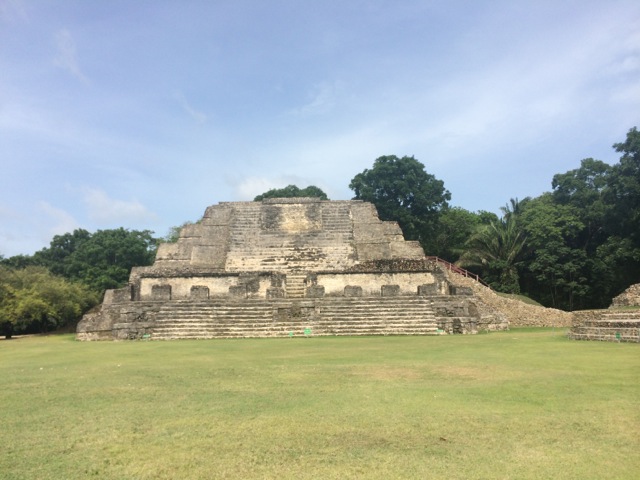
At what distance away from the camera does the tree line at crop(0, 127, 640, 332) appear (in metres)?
23.3

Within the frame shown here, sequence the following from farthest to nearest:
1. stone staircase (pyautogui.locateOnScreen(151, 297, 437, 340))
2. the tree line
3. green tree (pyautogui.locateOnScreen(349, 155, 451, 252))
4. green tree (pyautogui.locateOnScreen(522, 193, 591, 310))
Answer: green tree (pyautogui.locateOnScreen(349, 155, 451, 252))
green tree (pyautogui.locateOnScreen(522, 193, 591, 310))
the tree line
stone staircase (pyautogui.locateOnScreen(151, 297, 437, 340))

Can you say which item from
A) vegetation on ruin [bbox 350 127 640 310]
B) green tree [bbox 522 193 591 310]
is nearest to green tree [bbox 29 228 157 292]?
vegetation on ruin [bbox 350 127 640 310]

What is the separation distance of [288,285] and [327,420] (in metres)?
14.4

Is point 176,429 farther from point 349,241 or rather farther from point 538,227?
point 538,227

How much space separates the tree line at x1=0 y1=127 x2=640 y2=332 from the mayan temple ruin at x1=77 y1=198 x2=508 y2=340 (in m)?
5.15

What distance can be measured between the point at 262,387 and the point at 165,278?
13055 millimetres

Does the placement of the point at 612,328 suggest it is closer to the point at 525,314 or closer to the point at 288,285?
the point at 525,314

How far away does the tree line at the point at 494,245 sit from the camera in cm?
2327

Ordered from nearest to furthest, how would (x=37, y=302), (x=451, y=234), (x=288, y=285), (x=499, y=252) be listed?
(x=288, y=285) < (x=37, y=302) < (x=499, y=252) < (x=451, y=234)

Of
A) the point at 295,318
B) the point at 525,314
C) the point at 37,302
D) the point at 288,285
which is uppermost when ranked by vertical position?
the point at 288,285

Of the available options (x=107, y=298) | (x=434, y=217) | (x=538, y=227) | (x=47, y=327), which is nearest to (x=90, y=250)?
(x=47, y=327)

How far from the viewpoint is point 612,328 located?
1143 centimetres

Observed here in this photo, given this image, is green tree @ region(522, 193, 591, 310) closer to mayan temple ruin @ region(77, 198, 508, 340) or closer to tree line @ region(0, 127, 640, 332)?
tree line @ region(0, 127, 640, 332)

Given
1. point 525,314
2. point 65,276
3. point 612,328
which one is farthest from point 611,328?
point 65,276
